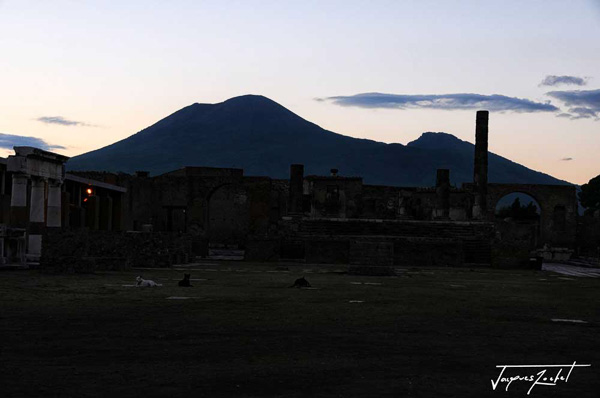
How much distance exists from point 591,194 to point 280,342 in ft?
327

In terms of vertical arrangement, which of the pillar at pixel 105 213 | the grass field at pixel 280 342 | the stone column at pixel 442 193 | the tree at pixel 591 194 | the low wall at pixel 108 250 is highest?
the tree at pixel 591 194

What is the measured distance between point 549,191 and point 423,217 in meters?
10.8

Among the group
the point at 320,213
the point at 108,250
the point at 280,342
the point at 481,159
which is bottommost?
the point at 280,342

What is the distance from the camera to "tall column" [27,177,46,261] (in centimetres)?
2645

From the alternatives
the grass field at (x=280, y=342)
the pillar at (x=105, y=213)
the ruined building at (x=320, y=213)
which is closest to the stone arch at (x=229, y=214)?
the ruined building at (x=320, y=213)

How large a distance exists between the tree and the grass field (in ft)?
296

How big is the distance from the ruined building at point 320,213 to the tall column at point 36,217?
840 cm

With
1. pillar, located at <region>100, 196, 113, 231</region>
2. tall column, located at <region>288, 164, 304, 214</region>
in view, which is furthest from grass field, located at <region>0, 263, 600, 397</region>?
tall column, located at <region>288, 164, 304, 214</region>

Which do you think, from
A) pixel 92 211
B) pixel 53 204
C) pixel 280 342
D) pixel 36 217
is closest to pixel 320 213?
pixel 92 211

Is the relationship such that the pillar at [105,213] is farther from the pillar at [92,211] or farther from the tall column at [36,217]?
the tall column at [36,217]

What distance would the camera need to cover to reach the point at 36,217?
26750 mm

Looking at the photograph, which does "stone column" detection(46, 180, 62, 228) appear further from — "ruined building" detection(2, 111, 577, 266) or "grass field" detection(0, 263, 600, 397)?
"grass field" detection(0, 263, 600, 397)

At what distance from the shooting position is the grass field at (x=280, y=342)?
6.28 metres

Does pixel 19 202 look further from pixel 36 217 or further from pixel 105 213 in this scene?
pixel 105 213
